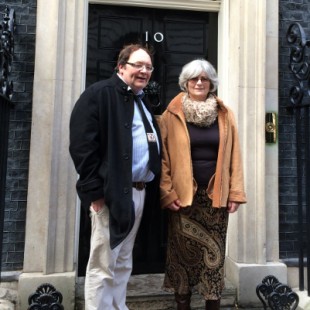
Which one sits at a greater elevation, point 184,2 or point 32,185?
point 184,2

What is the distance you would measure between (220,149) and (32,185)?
162cm

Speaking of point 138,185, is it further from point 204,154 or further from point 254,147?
point 254,147

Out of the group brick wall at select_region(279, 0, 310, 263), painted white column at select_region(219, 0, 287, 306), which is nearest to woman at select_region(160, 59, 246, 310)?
painted white column at select_region(219, 0, 287, 306)

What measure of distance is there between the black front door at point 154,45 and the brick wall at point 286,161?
25.7 inches

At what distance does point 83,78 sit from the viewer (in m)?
3.71

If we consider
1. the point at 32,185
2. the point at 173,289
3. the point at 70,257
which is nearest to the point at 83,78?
the point at 32,185

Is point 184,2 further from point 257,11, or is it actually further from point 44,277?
point 44,277

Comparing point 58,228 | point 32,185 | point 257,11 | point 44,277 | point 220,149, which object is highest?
point 257,11

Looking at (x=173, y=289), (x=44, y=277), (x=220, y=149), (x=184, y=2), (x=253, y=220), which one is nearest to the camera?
(x=220, y=149)

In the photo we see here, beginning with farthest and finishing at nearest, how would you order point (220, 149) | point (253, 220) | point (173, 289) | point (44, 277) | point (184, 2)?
1. point (184, 2)
2. point (253, 220)
3. point (44, 277)
4. point (173, 289)
5. point (220, 149)

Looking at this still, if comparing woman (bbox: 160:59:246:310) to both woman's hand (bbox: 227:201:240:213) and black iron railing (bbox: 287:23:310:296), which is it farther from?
black iron railing (bbox: 287:23:310:296)

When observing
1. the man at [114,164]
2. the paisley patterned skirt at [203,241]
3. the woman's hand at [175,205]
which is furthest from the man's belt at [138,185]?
the paisley patterned skirt at [203,241]

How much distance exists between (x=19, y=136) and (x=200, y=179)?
166 centimetres

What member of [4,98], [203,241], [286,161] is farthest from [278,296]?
[4,98]
